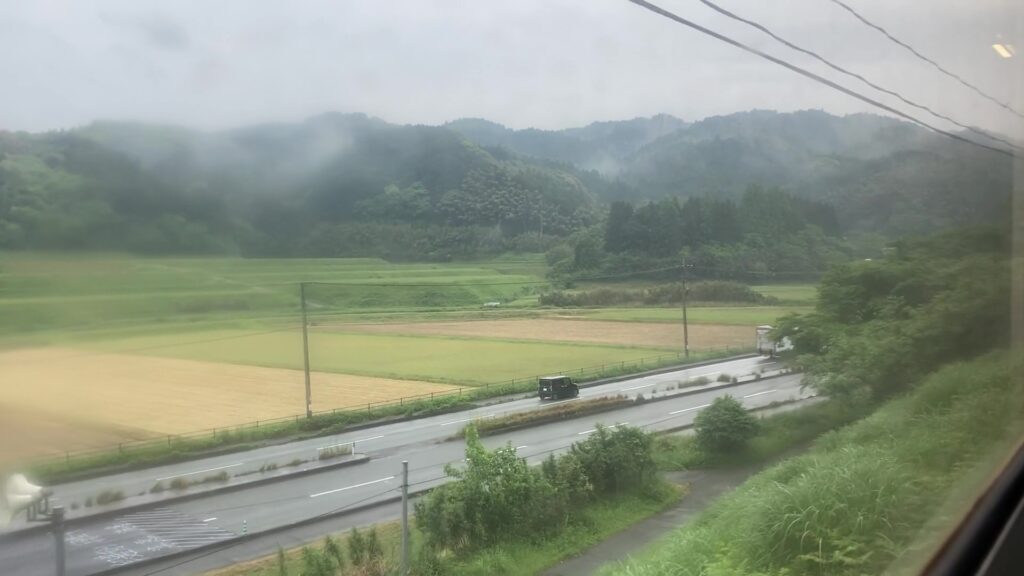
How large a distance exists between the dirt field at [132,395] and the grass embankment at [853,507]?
4.72ft

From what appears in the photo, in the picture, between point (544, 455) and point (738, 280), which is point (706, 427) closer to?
point (544, 455)

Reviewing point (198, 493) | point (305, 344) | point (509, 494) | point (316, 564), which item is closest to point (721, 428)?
point (509, 494)

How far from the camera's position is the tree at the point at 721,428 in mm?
4066

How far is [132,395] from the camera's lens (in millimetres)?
2451

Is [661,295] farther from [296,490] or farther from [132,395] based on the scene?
[132,395]

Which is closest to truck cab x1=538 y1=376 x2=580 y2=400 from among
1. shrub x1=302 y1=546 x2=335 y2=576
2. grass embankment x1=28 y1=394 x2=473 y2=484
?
grass embankment x1=28 y1=394 x2=473 y2=484

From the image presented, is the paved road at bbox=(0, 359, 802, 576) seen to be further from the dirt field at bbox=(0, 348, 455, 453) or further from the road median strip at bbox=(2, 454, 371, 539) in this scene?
the dirt field at bbox=(0, 348, 455, 453)

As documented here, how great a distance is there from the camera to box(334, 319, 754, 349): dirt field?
378 cm

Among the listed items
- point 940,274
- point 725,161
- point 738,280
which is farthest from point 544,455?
point 940,274

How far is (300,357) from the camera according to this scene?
322 centimetres

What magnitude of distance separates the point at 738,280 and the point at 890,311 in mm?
1041

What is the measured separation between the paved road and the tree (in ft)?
0.34

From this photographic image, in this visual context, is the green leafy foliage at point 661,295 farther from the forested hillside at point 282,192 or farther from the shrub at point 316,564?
the shrub at point 316,564

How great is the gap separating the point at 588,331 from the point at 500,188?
1093 millimetres
